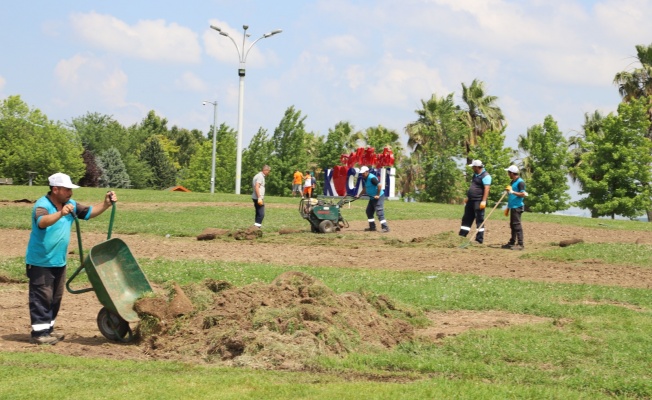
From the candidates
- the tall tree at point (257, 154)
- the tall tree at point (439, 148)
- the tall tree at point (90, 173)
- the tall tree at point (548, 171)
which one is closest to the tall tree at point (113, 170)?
the tall tree at point (90, 173)

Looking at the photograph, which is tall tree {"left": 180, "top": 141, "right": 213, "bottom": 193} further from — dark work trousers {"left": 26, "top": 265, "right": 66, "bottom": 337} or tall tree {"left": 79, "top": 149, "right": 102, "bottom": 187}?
dark work trousers {"left": 26, "top": 265, "right": 66, "bottom": 337}

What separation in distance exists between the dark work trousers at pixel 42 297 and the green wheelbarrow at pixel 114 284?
205 mm

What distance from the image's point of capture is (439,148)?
218 ft

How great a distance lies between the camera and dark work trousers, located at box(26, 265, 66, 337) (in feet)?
31.0

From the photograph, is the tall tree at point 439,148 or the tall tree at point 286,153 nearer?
the tall tree at point 439,148

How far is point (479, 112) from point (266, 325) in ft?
224

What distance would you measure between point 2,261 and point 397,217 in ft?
58.4

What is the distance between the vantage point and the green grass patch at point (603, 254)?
18119mm

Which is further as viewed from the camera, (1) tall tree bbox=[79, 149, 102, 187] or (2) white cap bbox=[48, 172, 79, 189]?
(1) tall tree bbox=[79, 149, 102, 187]

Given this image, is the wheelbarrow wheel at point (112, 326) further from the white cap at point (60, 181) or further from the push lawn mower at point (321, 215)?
the push lawn mower at point (321, 215)

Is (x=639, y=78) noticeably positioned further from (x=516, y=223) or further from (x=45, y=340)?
(x=45, y=340)

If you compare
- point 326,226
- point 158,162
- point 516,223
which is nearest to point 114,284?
point 516,223

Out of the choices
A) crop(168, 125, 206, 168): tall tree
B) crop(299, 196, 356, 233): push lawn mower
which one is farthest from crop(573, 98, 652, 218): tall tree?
crop(168, 125, 206, 168): tall tree

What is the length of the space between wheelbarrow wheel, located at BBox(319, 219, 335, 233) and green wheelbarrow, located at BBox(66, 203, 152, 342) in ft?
47.0
